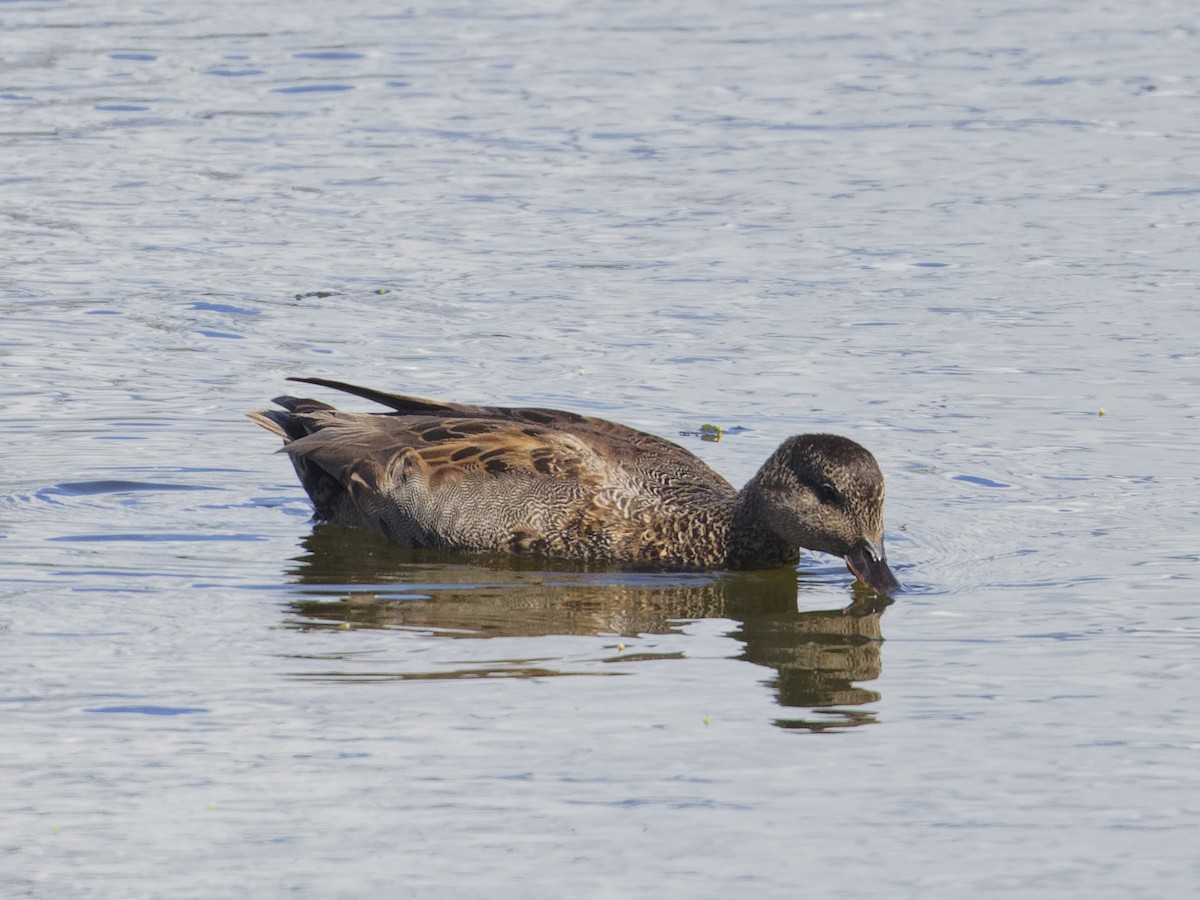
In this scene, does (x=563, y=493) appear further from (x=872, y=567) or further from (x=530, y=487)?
(x=872, y=567)

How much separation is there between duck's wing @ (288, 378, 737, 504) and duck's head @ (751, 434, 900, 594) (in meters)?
0.36

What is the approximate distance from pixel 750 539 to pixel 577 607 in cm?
106

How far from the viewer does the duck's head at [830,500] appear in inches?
370

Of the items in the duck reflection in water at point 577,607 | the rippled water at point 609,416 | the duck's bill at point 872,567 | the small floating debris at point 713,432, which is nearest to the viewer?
the rippled water at point 609,416

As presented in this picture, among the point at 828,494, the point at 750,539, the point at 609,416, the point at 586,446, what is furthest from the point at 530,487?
the point at 609,416

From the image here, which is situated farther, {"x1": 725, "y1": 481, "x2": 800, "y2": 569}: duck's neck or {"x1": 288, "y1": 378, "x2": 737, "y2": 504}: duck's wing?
{"x1": 288, "y1": 378, "x2": 737, "y2": 504}: duck's wing

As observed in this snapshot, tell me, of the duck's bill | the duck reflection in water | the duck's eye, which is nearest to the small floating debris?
the duck reflection in water

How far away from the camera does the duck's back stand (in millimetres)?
10039

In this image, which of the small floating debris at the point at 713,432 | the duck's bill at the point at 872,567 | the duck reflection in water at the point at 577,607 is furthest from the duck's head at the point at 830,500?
the small floating debris at the point at 713,432

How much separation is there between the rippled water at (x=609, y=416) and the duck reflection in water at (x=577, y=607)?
0.04m

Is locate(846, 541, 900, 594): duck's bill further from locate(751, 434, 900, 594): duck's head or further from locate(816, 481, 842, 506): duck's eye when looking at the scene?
locate(816, 481, 842, 506): duck's eye

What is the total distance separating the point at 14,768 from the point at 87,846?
26.7 inches

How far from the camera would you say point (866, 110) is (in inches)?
717

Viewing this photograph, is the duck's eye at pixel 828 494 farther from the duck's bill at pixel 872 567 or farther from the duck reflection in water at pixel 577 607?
the duck reflection in water at pixel 577 607
